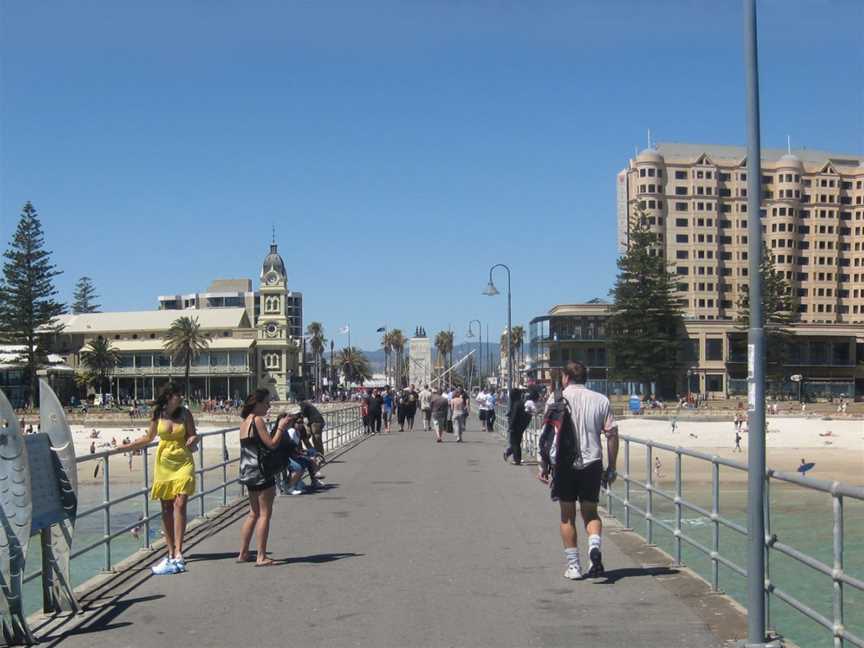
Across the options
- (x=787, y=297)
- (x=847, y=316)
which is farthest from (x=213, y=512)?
(x=847, y=316)

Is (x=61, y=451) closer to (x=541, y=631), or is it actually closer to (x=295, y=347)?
(x=541, y=631)

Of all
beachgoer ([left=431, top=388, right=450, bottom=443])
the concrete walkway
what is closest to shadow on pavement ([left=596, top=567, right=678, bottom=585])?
the concrete walkway

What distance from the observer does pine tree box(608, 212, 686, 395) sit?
8469cm

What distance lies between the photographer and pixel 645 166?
112m

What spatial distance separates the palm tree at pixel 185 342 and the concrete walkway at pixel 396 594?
91.6 meters

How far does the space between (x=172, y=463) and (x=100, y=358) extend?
101 meters

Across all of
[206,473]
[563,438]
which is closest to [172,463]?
[563,438]

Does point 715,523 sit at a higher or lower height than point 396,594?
higher

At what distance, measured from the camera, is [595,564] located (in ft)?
28.2

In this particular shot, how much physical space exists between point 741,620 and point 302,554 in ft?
15.0

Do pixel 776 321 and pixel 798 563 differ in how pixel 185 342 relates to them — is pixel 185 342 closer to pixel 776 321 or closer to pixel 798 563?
pixel 776 321

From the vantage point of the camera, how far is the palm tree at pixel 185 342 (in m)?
103

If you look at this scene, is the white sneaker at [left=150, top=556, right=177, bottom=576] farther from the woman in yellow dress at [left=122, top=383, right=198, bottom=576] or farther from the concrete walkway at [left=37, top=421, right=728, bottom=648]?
the concrete walkway at [left=37, top=421, right=728, bottom=648]

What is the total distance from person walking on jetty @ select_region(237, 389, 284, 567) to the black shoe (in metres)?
2.95
